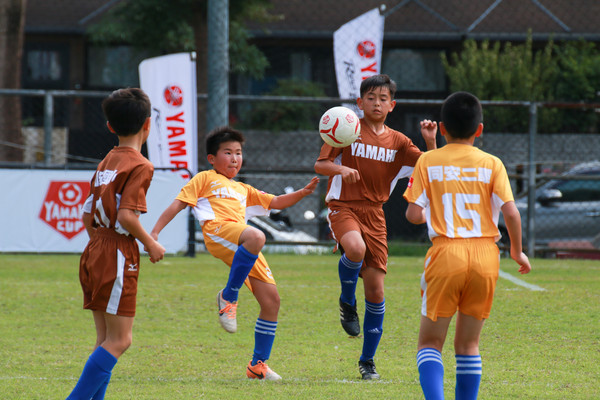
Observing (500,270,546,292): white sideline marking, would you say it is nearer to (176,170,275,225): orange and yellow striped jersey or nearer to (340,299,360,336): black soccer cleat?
(340,299,360,336): black soccer cleat

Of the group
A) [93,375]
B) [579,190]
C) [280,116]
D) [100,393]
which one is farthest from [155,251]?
[280,116]

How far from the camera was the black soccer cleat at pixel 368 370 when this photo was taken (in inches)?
219

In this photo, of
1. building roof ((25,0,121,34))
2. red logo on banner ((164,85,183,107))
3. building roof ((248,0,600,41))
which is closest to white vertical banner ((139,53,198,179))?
red logo on banner ((164,85,183,107))

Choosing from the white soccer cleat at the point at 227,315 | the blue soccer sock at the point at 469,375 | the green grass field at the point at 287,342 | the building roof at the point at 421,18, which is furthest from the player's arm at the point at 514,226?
the building roof at the point at 421,18

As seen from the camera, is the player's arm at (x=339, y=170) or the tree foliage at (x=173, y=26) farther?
the tree foliage at (x=173, y=26)

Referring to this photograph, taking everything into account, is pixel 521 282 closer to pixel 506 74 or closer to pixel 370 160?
pixel 370 160

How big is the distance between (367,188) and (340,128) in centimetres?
51

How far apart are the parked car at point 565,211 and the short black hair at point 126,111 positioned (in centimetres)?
1006

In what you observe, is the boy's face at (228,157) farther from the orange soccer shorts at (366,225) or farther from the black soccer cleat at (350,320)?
the black soccer cleat at (350,320)

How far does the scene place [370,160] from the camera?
6.07 metres

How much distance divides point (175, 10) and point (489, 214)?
51.6ft

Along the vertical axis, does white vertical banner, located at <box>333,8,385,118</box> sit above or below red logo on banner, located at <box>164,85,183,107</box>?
above

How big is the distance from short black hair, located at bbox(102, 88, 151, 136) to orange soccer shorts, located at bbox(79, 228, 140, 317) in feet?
1.83

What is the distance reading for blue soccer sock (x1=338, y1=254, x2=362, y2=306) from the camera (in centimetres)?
588
